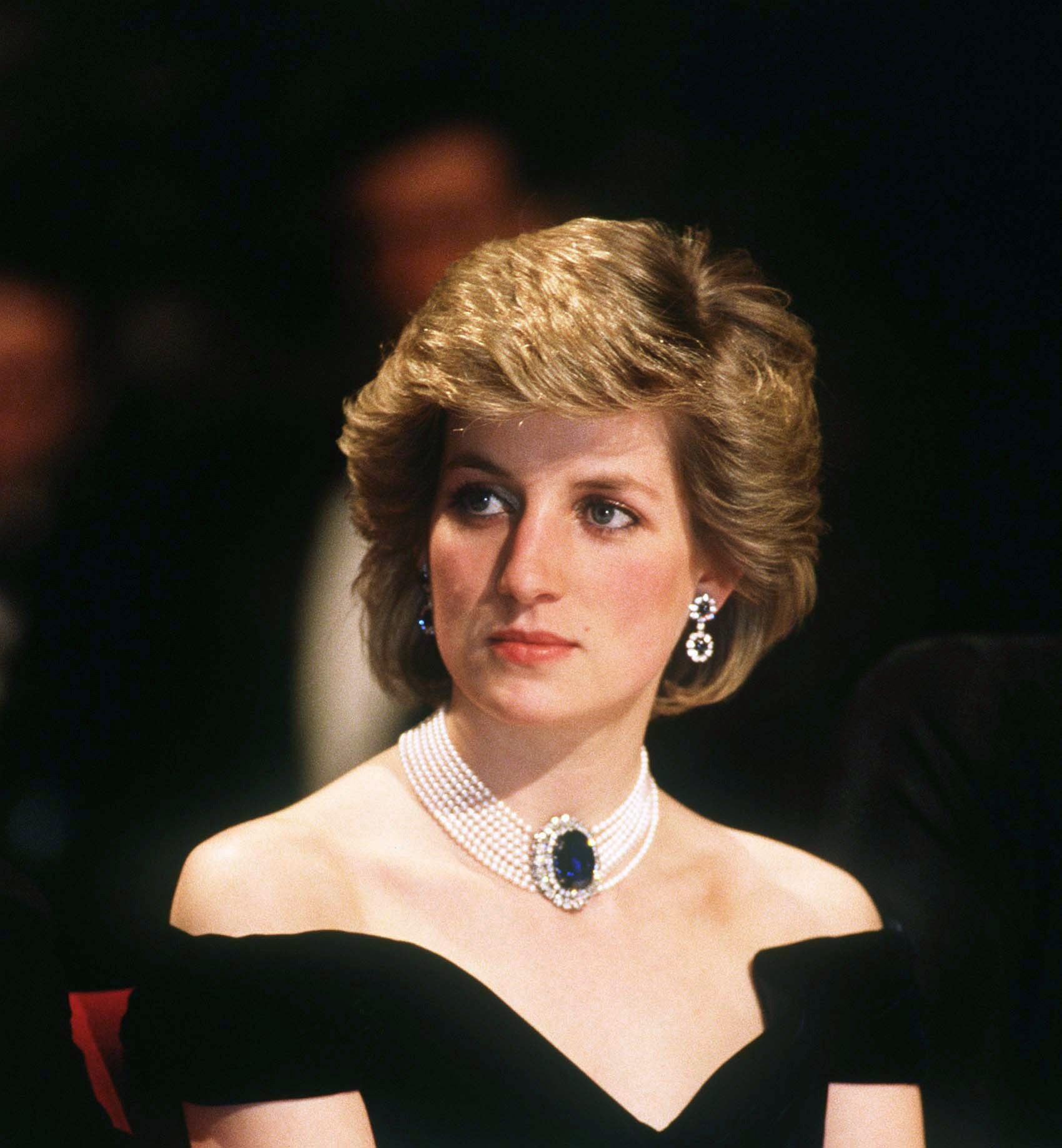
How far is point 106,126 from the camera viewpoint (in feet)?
5.81

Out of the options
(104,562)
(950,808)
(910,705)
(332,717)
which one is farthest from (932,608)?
(104,562)

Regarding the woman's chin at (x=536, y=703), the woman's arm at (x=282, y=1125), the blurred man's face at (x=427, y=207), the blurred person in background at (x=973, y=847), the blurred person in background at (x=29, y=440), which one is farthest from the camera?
the blurred person in background at (x=973, y=847)

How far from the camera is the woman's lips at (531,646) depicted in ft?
5.28

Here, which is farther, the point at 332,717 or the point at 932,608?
the point at 932,608

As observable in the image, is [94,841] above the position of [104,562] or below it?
below

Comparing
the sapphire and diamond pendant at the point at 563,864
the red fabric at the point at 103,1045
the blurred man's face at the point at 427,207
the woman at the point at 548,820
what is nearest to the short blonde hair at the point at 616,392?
the woman at the point at 548,820

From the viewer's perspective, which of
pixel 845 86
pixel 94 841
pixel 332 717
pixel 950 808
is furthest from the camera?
pixel 950 808

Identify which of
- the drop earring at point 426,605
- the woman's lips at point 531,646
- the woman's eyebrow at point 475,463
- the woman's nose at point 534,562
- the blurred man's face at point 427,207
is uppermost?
the blurred man's face at point 427,207

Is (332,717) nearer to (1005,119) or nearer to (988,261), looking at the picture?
(988,261)

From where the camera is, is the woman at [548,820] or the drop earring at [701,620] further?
the drop earring at [701,620]

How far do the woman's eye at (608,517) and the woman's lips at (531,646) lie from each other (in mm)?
132

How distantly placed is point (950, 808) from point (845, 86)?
98cm

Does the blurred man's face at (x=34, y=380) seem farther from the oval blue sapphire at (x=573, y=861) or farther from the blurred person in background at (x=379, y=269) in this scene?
the oval blue sapphire at (x=573, y=861)

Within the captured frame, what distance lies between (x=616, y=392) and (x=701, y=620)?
35cm
